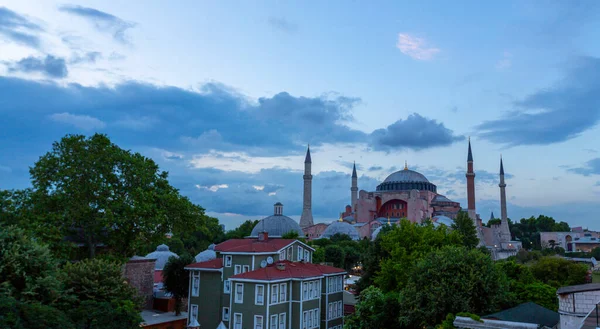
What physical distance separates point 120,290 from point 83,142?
10914mm

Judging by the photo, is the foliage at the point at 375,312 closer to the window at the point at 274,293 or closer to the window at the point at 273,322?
the window at the point at 273,322

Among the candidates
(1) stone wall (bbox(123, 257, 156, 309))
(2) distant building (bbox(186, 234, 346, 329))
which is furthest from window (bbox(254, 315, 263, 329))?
(1) stone wall (bbox(123, 257, 156, 309))

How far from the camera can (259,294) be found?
26375mm

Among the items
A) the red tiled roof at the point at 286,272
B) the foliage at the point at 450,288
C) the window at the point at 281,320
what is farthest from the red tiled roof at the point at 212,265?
the foliage at the point at 450,288

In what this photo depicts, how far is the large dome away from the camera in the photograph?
95250 millimetres

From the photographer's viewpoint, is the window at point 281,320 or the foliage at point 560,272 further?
the foliage at point 560,272

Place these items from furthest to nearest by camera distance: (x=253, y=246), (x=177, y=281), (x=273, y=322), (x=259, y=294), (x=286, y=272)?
(x=177, y=281)
(x=253, y=246)
(x=286, y=272)
(x=273, y=322)
(x=259, y=294)

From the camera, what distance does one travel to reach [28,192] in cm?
2720

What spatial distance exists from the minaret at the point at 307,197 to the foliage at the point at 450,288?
58521mm

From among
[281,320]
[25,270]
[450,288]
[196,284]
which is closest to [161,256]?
[196,284]

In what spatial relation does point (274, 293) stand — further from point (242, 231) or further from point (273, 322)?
point (242, 231)

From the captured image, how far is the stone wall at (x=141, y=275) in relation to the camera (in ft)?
109

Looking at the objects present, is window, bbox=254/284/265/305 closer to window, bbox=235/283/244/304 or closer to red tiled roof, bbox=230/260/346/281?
red tiled roof, bbox=230/260/346/281

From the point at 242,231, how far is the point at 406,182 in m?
33.4
